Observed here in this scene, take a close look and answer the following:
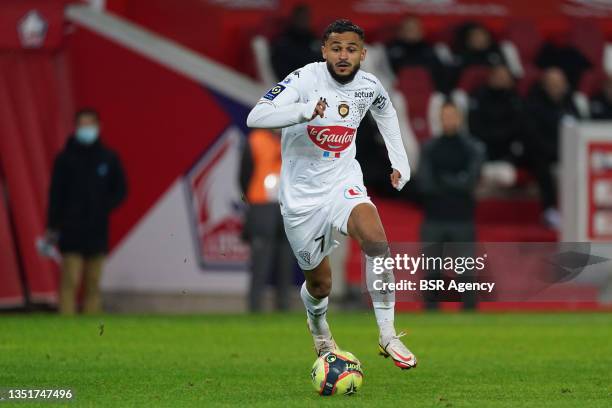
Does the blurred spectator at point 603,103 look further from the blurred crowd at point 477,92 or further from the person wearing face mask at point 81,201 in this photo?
the person wearing face mask at point 81,201

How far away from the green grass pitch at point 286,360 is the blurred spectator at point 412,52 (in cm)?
436

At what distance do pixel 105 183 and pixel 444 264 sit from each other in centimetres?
750

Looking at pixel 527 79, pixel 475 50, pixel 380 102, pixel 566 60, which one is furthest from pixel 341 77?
pixel 566 60

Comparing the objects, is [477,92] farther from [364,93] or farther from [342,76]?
[342,76]

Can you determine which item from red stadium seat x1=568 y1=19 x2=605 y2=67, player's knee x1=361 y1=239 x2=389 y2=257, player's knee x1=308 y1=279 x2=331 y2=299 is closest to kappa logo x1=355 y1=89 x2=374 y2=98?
player's knee x1=361 y1=239 x2=389 y2=257

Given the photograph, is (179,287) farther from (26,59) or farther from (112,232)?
(26,59)

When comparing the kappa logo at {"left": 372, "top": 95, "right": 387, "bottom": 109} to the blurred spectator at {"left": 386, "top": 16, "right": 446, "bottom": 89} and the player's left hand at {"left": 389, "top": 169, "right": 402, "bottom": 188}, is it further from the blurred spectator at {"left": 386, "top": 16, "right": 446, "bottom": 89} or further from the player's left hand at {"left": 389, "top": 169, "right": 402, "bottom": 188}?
the blurred spectator at {"left": 386, "top": 16, "right": 446, "bottom": 89}

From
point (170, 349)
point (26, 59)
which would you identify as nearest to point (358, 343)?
point (170, 349)

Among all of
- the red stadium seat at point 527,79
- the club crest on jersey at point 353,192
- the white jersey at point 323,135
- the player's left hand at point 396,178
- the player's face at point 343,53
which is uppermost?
the player's face at point 343,53

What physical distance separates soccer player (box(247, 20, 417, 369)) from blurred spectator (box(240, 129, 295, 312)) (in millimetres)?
5800

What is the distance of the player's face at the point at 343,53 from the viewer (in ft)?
29.2

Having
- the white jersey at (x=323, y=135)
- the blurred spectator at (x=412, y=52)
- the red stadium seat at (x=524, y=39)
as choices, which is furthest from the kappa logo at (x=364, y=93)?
the red stadium seat at (x=524, y=39)

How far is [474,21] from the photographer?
65.1 ft

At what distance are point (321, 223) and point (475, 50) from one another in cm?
1012
